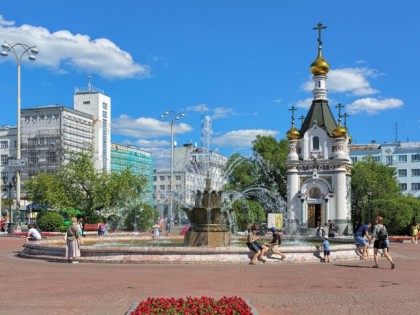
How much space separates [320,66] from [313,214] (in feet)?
48.6

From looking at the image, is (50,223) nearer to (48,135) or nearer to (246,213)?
(246,213)

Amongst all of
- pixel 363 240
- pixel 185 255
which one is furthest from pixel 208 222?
pixel 363 240

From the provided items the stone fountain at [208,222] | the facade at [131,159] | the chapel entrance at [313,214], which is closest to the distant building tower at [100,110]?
the facade at [131,159]

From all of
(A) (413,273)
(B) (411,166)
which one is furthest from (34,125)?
(A) (413,273)

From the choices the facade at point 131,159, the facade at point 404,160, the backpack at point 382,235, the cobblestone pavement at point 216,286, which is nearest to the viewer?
the cobblestone pavement at point 216,286

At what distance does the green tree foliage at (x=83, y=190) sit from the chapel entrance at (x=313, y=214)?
16953mm

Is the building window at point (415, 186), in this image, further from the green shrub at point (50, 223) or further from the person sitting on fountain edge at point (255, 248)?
the person sitting on fountain edge at point (255, 248)

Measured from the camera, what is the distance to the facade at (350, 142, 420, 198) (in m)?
99.9

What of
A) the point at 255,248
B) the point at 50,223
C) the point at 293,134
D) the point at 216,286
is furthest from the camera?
the point at 293,134

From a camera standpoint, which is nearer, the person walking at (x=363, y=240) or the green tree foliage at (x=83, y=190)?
the person walking at (x=363, y=240)

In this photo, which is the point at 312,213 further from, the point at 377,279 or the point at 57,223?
the point at 377,279

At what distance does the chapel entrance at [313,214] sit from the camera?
172ft

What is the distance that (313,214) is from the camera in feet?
173

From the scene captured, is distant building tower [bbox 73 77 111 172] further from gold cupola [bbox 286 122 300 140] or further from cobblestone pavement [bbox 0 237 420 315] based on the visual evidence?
cobblestone pavement [bbox 0 237 420 315]
